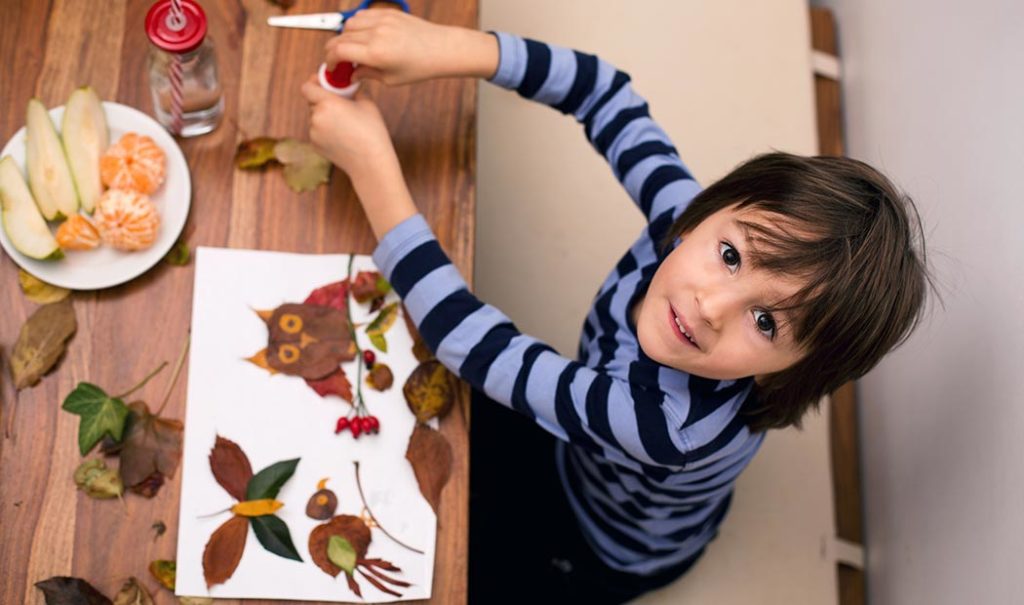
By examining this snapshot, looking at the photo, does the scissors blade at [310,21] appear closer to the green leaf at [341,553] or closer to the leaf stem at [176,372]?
the leaf stem at [176,372]

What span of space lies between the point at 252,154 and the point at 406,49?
18cm

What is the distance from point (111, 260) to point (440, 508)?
0.37m

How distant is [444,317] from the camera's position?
833mm

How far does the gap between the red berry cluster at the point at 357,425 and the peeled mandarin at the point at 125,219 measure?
0.24 m

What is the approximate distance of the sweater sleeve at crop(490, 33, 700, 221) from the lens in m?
0.94

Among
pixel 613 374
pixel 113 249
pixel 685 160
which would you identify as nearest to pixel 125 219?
pixel 113 249

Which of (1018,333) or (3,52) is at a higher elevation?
(3,52)

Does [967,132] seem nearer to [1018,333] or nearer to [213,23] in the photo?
[1018,333]

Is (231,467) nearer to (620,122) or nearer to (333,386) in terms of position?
(333,386)

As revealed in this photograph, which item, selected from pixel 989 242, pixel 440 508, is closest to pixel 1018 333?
pixel 989 242

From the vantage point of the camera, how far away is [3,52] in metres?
0.87

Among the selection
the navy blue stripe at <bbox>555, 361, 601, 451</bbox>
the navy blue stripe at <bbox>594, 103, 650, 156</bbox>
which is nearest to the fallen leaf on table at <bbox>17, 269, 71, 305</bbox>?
the navy blue stripe at <bbox>555, 361, 601, 451</bbox>

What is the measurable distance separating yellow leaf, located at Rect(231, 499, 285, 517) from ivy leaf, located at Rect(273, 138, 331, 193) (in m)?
0.29

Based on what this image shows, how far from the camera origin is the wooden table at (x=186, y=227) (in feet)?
2.59
